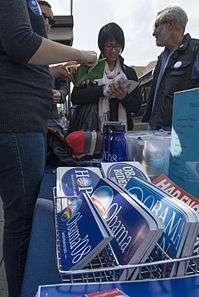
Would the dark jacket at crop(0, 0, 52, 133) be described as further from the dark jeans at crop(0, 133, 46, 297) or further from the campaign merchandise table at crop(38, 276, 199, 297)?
the campaign merchandise table at crop(38, 276, 199, 297)

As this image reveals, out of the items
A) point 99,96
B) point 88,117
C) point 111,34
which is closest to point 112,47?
point 111,34

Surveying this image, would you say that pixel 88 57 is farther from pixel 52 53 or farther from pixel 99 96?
pixel 99 96

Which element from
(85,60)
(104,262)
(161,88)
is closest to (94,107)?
(161,88)

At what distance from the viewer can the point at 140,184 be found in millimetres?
708

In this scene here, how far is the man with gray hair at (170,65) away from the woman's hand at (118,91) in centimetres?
25

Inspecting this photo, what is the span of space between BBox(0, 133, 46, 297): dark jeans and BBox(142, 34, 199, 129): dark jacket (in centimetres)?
96

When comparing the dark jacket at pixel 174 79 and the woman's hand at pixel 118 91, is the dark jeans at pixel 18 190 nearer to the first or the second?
the woman's hand at pixel 118 91

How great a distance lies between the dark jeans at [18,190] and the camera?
3.27 ft

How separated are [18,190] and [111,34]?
1113 mm

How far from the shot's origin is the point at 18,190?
101 centimetres

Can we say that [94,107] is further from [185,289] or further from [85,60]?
[185,289]

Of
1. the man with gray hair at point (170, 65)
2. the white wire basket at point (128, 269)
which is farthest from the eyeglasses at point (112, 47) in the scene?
the white wire basket at point (128, 269)

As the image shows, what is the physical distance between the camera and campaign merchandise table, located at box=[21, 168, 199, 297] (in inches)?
18.4

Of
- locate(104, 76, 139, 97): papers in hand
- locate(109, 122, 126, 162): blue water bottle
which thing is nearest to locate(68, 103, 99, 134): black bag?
locate(104, 76, 139, 97): papers in hand
